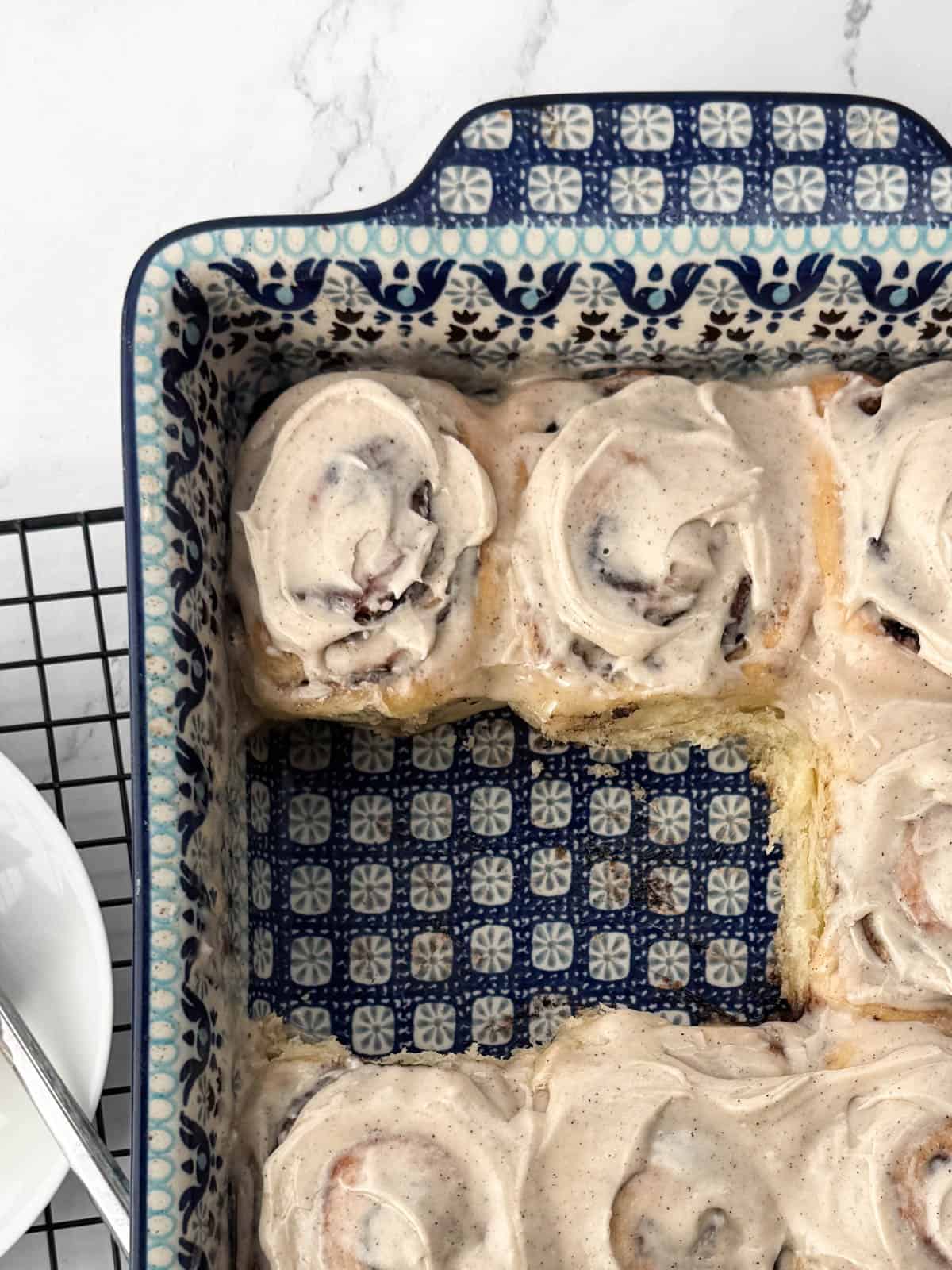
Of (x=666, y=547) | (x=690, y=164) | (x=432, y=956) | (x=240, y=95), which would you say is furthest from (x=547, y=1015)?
(x=240, y=95)

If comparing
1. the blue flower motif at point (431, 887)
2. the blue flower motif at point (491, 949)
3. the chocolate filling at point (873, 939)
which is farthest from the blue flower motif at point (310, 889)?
the chocolate filling at point (873, 939)

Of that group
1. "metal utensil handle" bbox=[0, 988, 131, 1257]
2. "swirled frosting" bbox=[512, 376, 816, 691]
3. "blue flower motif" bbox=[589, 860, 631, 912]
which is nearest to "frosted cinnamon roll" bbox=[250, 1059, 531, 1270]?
"metal utensil handle" bbox=[0, 988, 131, 1257]

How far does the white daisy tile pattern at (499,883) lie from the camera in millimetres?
2250

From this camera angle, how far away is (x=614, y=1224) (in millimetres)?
1862

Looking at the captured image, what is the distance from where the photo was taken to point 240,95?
2.42 metres

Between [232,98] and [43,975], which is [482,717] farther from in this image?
[232,98]

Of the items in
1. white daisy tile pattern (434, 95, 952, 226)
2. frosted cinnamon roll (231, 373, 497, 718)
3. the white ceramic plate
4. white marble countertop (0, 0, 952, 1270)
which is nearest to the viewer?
white daisy tile pattern (434, 95, 952, 226)

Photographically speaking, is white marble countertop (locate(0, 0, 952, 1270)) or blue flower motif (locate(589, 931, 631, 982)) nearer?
blue flower motif (locate(589, 931, 631, 982))

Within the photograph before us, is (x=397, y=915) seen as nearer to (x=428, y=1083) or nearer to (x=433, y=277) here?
(x=428, y=1083)

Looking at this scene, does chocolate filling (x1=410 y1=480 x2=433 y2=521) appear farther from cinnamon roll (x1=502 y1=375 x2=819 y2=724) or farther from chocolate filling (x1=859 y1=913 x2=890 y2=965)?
chocolate filling (x1=859 y1=913 x2=890 y2=965)

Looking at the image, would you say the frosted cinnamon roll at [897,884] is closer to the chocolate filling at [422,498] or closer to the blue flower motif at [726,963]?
the blue flower motif at [726,963]

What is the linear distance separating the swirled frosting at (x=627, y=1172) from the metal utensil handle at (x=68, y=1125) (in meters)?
0.24

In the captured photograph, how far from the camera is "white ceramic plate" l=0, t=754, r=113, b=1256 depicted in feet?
6.77

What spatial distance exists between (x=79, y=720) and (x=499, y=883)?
0.77 metres
